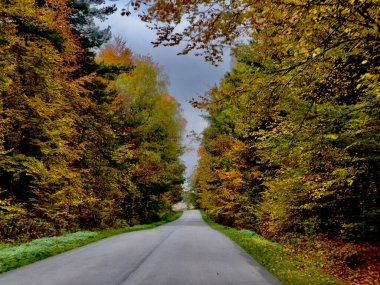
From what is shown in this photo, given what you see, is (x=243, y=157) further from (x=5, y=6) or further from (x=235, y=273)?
(x=5, y=6)

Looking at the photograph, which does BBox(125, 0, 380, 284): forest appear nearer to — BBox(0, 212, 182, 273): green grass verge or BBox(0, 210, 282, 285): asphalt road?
BBox(0, 210, 282, 285): asphalt road

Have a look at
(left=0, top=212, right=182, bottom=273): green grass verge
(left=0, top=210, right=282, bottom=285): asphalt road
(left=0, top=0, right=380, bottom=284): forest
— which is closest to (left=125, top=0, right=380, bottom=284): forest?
(left=0, top=0, right=380, bottom=284): forest

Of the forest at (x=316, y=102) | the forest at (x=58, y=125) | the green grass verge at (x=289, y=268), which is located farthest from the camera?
the forest at (x=58, y=125)

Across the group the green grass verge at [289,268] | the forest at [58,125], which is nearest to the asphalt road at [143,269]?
the green grass verge at [289,268]

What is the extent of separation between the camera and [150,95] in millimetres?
32906

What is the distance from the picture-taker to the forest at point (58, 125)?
13.3 metres

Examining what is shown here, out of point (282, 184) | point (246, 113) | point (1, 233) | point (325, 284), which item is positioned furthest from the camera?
point (1, 233)

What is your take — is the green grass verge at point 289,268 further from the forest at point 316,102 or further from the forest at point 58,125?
the forest at point 58,125

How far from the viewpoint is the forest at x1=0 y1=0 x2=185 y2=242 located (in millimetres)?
13320

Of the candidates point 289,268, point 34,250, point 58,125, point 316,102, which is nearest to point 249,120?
point 316,102

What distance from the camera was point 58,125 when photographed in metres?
15.0

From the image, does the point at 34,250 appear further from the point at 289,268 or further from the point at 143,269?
the point at 289,268

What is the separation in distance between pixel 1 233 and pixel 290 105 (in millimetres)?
12729

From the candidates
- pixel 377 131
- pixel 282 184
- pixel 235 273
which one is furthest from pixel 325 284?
pixel 282 184
